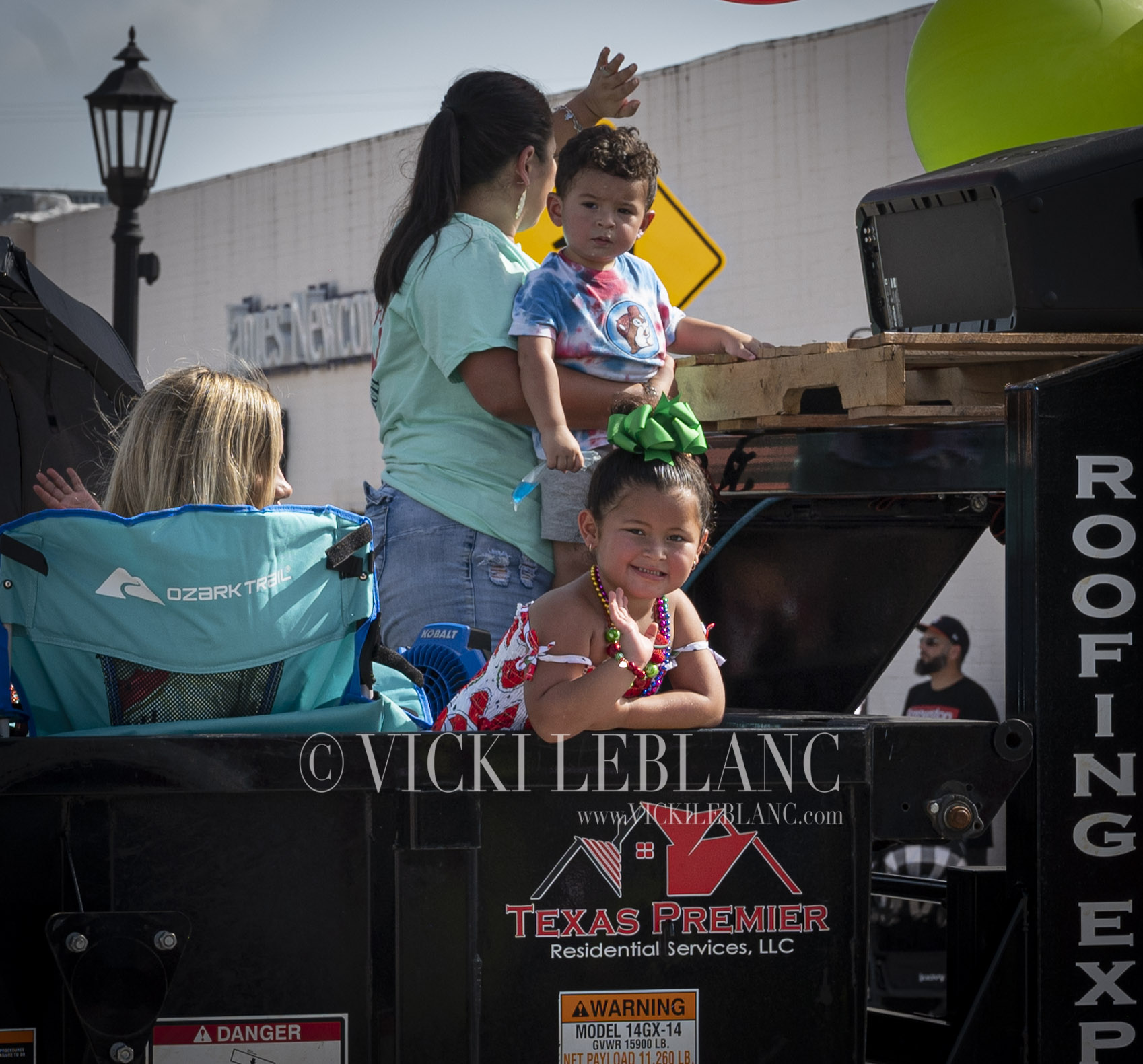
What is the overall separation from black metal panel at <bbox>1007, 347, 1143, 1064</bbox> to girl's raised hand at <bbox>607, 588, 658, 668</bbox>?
27.2 inches

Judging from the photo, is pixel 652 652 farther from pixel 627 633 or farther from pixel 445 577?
pixel 445 577

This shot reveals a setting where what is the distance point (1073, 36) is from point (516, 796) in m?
2.87

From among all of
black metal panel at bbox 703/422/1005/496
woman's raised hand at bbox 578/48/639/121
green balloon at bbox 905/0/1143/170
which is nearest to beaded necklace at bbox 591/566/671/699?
black metal panel at bbox 703/422/1005/496

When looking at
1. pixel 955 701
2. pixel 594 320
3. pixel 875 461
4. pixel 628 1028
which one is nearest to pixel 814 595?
pixel 875 461

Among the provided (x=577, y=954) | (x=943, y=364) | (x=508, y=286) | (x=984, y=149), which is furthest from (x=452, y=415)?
(x=984, y=149)

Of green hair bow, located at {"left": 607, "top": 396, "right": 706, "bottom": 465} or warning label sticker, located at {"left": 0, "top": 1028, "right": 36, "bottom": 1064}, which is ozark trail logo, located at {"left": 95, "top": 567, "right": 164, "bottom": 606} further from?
green hair bow, located at {"left": 607, "top": 396, "right": 706, "bottom": 465}

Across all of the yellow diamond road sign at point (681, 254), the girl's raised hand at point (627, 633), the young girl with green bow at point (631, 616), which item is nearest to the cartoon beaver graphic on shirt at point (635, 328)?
the young girl with green bow at point (631, 616)

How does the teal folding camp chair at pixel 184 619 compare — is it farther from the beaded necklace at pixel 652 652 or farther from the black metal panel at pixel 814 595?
the black metal panel at pixel 814 595

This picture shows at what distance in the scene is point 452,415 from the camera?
3104 millimetres

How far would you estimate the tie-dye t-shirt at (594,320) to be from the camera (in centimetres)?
305

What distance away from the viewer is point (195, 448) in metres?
2.67

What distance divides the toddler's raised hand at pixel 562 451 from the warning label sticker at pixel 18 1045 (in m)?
1.49

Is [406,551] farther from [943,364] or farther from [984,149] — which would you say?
[984,149]

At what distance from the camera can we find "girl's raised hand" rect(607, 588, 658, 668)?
8.04 feet
